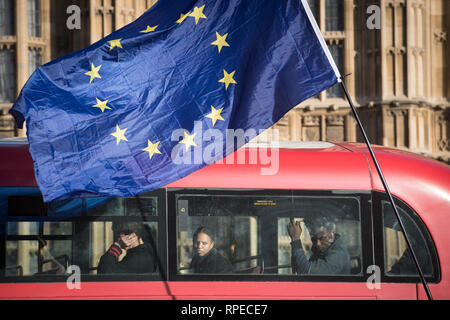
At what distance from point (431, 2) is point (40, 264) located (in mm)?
12312

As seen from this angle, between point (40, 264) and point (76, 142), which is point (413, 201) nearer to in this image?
point (76, 142)

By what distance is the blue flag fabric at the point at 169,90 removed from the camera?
533 cm

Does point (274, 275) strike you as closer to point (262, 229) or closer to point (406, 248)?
point (262, 229)

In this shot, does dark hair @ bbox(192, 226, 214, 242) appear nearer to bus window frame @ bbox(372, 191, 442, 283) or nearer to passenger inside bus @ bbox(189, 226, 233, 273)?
passenger inside bus @ bbox(189, 226, 233, 273)

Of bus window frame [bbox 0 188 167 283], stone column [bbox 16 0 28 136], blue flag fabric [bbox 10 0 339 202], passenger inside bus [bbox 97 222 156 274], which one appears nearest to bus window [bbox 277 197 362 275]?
bus window frame [bbox 0 188 167 283]

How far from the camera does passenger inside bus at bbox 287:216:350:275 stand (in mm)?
6488

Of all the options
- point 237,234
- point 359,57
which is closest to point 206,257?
point 237,234

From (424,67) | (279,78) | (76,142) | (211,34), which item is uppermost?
(424,67)

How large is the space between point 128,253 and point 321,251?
1.89 metres

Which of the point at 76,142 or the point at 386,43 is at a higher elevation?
the point at 386,43

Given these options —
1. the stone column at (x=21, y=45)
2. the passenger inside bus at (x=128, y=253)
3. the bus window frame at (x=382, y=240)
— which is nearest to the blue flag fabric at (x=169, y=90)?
the passenger inside bus at (x=128, y=253)

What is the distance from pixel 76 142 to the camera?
17.7ft
